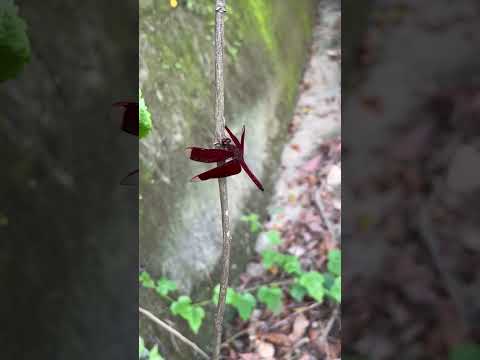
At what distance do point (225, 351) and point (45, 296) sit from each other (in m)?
0.22

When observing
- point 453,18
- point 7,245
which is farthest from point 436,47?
point 7,245

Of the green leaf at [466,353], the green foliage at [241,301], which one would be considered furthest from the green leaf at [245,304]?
the green leaf at [466,353]

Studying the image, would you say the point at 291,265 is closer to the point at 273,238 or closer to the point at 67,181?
the point at 273,238

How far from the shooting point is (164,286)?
43cm

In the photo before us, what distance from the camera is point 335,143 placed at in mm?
417

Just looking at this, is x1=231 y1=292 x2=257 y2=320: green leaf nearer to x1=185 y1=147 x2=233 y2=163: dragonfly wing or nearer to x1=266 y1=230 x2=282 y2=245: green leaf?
x1=266 y1=230 x2=282 y2=245: green leaf

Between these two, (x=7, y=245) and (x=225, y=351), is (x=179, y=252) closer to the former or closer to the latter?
(x=225, y=351)

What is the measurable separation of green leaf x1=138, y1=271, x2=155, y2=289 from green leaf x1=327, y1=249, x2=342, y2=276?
181 mm

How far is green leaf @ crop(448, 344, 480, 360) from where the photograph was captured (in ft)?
0.77

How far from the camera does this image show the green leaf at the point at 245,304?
0.43 metres

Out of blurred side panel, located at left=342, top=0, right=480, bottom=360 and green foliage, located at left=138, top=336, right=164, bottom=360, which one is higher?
blurred side panel, located at left=342, top=0, right=480, bottom=360

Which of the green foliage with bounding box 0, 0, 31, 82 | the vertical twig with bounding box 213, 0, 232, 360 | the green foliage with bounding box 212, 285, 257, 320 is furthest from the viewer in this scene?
the green foliage with bounding box 212, 285, 257, 320

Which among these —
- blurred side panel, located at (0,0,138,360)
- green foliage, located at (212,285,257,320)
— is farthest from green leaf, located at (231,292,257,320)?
blurred side panel, located at (0,0,138,360)

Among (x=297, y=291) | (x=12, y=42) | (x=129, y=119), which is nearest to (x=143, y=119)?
(x=129, y=119)
